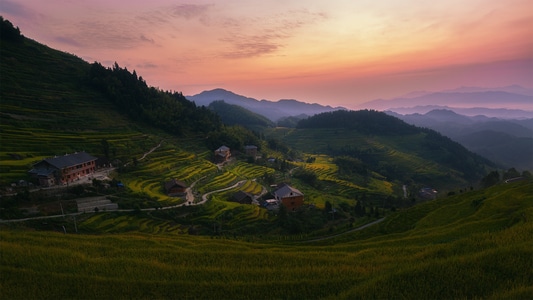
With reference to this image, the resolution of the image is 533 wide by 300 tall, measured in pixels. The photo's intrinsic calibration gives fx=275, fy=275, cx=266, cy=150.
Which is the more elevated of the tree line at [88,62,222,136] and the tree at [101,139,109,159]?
the tree line at [88,62,222,136]

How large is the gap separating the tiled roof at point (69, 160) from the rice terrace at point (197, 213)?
25 centimetres

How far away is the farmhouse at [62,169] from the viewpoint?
1680 inches

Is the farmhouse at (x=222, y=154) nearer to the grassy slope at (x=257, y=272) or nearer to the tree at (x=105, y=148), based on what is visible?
the tree at (x=105, y=148)

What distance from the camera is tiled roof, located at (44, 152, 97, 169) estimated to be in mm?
44719

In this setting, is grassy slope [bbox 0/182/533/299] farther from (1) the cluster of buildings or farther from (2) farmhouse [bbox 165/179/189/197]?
(2) farmhouse [bbox 165/179/189/197]

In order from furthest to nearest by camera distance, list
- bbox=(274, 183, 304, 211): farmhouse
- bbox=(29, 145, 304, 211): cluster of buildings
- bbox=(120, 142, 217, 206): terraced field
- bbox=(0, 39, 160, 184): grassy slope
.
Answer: bbox=(274, 183, 304, 211): farmhouse → bbox=(0, 39, 160, 184): grassy slope → bbox=(120, 142, 217, 206): terraced field → bbox=(29, 145, 304, 211): cluster of buildings

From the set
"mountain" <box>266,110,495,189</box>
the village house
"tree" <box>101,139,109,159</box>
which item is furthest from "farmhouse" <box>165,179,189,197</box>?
"mountain" <box>266,110,495,189</box>

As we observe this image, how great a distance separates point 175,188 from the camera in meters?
52.7

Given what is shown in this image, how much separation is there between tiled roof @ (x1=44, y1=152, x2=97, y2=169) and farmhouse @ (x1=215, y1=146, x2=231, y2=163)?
36.4m

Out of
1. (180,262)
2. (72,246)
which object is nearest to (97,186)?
(72,246)

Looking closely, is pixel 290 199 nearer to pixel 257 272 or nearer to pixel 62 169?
pixel 62 169

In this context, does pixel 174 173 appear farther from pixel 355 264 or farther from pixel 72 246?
pixel 355 264

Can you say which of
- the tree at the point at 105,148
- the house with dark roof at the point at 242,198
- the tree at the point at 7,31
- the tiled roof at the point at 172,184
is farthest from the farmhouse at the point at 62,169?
the tree at the point at 7,31

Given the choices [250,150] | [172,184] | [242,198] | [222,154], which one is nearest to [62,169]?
[172,184]
